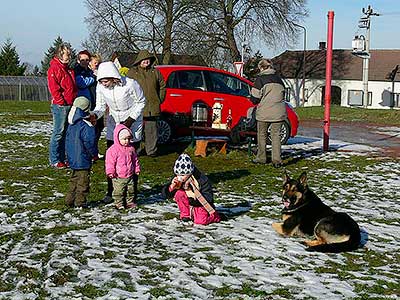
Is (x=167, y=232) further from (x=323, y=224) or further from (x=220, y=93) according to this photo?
(x=220, y=93)

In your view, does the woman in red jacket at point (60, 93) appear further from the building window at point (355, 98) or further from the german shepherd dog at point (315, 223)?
the building window at point (355, 98)

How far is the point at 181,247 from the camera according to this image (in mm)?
6113

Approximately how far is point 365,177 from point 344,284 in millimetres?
5953

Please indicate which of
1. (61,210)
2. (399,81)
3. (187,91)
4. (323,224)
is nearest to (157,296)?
(323,224)

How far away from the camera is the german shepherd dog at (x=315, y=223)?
613cm

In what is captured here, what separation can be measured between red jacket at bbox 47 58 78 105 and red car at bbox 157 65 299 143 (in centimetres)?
315

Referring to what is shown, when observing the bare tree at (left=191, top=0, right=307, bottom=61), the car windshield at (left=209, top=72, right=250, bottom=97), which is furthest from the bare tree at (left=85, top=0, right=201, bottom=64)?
the car windshield at (left=209, top=72, right=250, bottom=97)

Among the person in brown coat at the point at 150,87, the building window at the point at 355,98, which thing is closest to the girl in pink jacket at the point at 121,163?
the person in brown coat at the point at 150,87

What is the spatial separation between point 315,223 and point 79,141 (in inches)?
116

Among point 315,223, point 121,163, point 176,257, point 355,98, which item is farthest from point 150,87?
point 355,98

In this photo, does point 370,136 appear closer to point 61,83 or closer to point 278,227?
point 61,83

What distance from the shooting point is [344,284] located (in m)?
5.18

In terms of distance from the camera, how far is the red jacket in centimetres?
1019

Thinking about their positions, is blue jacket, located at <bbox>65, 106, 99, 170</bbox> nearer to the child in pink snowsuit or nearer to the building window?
the child in pink snowsuit
